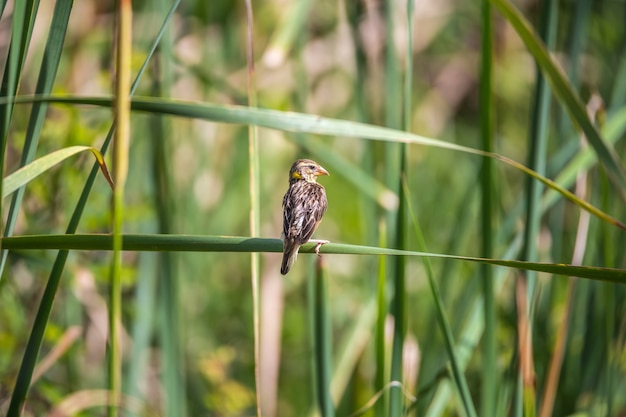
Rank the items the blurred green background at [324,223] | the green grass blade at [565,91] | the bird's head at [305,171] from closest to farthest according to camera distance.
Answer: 1. the green grass blade at [565,91]
2. the bird's head at [305,171]
3. the blurred green background at [324,223]

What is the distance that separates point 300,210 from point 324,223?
2.49 meters

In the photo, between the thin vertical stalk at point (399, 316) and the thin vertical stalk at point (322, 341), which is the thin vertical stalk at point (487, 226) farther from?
the thin vertical stalk at point (322, 341)

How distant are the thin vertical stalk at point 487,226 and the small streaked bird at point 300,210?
1.11 feet

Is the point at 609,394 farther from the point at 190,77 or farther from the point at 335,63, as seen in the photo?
the point at 335,63

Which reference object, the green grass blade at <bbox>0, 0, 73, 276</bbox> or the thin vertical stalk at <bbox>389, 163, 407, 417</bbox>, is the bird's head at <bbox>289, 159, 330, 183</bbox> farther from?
the green grass blade at <bbox>0, 0, 73, 276</bbox>

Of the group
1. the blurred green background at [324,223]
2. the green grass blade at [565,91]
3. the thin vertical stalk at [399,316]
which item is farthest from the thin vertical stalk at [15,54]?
the green grass blade at [565,91]

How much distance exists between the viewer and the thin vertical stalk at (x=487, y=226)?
1590 millimetres

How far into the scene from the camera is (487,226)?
1643 mm

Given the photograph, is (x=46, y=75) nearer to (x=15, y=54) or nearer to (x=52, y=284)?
(x=15, y=54)

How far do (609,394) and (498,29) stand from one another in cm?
337

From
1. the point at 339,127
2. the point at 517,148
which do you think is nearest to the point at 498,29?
the point at 517,148

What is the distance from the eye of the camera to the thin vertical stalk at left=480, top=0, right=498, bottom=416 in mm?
1590

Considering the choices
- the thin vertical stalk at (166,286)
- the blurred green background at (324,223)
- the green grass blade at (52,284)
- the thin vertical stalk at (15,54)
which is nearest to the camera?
the thin vertical stalk at (15,54)

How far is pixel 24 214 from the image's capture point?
7.50ft
